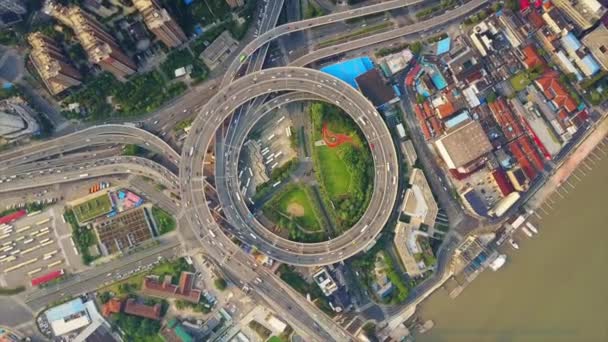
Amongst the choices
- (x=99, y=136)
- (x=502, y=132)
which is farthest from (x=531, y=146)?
(x=99, y=136)

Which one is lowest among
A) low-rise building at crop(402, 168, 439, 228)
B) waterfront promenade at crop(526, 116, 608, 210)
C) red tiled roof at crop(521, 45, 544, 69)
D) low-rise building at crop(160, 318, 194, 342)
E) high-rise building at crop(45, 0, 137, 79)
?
waterfront promenade at crop(526, 116, 608, 210)

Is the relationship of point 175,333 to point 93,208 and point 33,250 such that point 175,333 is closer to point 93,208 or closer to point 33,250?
point 93,208

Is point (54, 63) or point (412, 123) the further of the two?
point (412, 123)

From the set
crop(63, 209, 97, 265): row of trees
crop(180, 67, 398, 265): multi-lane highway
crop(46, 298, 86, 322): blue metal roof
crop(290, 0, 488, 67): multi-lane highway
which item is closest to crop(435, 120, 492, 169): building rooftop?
crop(180, 67, 398, 265): multi-lane highway

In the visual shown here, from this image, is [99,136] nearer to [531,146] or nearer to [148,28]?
[148,28]

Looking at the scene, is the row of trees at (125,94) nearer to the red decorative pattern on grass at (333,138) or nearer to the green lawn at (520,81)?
the red decorative pattern on grass at (333,138)

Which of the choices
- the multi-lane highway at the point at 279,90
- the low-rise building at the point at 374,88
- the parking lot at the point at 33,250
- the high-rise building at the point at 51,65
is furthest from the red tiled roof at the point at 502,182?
the parking lot at the point at 33,250

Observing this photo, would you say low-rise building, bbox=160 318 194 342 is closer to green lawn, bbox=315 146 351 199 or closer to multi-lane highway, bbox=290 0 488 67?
green lawn, bbox=315 146 351 199
